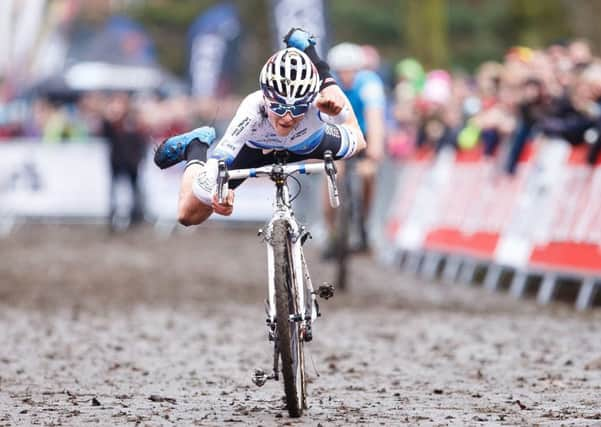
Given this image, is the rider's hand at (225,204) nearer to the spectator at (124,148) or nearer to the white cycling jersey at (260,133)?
the white cycling jersey at (260,133)

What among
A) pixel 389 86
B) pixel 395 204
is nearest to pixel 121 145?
pixel 395 204

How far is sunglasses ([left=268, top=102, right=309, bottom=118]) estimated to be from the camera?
8281 millimetres

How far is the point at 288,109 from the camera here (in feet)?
27.2

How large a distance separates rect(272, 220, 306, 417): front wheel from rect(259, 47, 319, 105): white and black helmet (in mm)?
635

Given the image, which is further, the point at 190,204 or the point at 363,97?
the point at 363,97

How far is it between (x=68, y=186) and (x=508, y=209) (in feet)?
46.9

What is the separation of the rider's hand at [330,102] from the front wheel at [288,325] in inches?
28.6

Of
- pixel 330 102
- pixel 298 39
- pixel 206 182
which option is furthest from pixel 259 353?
pixel 330 102

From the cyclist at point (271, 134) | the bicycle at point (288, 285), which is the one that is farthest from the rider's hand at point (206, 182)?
the bicycle at point (288, 285)

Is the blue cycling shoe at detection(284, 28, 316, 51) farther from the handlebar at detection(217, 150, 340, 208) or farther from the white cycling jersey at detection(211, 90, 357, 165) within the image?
the handlebar at detection(217, 150, 340, 208)

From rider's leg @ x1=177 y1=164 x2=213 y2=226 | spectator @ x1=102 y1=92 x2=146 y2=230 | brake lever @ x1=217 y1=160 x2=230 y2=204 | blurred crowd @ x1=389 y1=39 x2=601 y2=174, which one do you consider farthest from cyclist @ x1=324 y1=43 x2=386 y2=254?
spectator @ x1=102 y1=92 x2=146 y2=230

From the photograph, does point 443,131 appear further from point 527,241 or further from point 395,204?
point 527,241

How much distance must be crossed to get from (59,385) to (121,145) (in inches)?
780

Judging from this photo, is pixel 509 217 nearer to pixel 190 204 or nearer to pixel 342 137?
pixel 342 137
